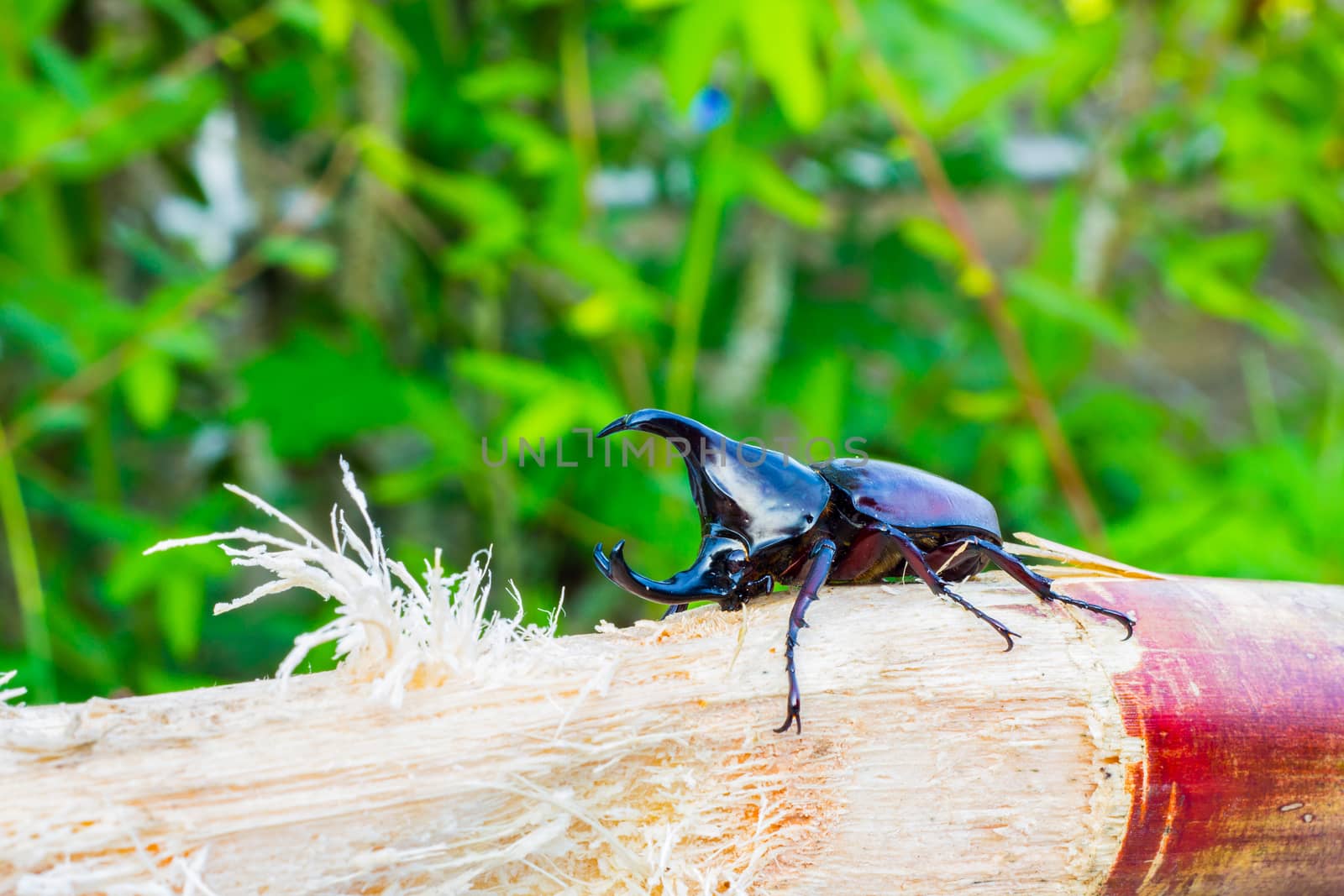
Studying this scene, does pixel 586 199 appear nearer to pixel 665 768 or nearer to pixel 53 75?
pixel 53 75

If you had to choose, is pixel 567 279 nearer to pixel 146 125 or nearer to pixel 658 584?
pixel 146 125

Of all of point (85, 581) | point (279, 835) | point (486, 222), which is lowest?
point (85, 581)

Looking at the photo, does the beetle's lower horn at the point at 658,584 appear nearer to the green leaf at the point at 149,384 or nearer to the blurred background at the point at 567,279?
the blurred background at the point at 567,279

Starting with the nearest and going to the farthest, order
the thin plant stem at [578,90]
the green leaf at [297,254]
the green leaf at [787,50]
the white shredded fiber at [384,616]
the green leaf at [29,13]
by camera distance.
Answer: the white shredded fiber at [384,616] < the green leaf at [787,50] < the green leaf at [29,13] < the green leaf at [297,254] < the thin plant stem at [578,90]

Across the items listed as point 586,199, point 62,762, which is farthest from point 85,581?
point 62,762

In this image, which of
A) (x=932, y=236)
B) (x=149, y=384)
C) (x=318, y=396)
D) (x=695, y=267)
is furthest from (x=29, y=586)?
(x=932, y=236)

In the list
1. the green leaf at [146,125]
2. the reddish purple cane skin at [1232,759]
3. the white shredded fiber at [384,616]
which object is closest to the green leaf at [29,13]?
the green leaf at [146,125]
